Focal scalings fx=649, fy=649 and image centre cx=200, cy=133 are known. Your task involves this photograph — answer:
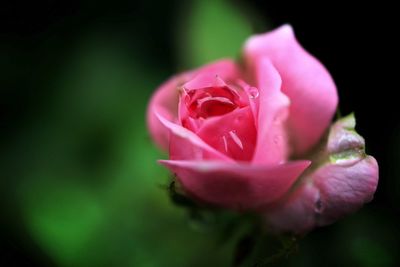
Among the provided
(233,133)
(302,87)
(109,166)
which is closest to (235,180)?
(233,133)

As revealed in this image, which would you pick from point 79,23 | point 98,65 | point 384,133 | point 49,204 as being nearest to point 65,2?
point 79,23

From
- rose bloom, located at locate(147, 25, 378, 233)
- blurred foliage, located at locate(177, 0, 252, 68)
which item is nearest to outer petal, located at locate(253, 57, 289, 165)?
rose bloom, located at locate(147, 25, 378, 233)

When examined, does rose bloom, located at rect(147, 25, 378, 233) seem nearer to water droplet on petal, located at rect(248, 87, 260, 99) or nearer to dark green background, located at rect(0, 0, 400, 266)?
water droplet on petal, located at rect(248, 87, 260, 99)

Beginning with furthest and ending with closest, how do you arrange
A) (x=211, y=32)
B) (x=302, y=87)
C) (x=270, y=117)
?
1. (x=211, y=32)
2. (x=302, y=87)
3. (x=270, y=117)

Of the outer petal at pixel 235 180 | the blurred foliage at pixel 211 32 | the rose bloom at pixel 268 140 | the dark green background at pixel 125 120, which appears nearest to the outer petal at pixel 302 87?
the rose bloom at pixel 268 140

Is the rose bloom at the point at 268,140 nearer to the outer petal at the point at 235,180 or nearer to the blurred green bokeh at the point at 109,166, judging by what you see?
the outer petal at the point at 235,180

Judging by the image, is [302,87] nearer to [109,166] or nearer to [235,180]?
[235,180]

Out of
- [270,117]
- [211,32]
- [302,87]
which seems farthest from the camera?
[211,32]
